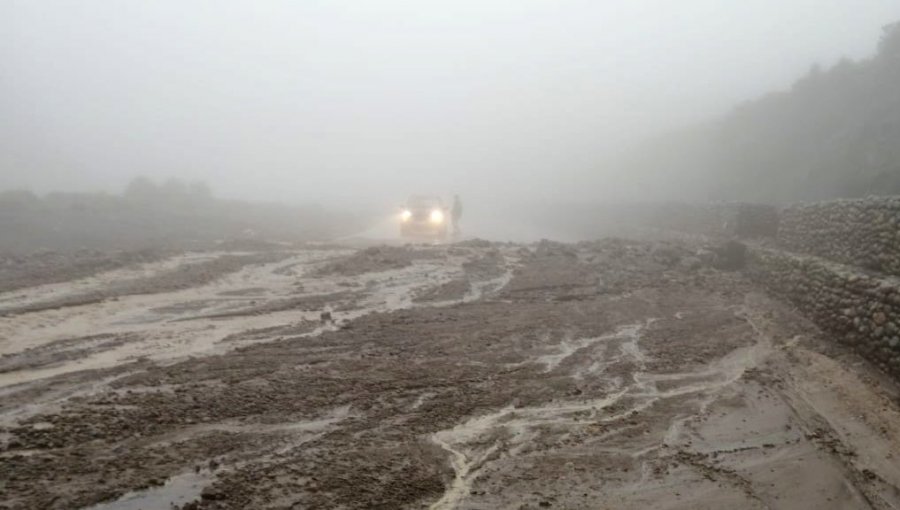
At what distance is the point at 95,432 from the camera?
5.08 meters

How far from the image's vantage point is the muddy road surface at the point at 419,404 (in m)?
4.67

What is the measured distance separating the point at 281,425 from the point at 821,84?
4479 cm

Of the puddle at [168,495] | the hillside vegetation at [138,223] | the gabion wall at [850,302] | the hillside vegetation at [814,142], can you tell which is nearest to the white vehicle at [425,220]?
the hillside vegetation at [138,223]

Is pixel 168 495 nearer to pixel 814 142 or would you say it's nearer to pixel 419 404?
pixel 419 404

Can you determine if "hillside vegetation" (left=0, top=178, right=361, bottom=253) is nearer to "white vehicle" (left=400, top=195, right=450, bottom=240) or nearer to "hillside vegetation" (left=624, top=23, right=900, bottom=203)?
"white vehicle" (left=400, top=195, right=450, bottom=240)

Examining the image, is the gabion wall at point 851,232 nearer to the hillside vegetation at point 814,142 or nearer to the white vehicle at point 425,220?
the hillside vegetation at point 814,142

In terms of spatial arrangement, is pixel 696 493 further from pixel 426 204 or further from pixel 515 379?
pixel 426 204

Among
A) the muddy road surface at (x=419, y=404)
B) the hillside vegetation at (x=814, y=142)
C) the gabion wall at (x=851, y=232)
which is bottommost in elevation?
the muddy road surface at (x=419, y=404)

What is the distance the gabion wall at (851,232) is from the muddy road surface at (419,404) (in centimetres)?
235

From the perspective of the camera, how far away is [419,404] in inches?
249

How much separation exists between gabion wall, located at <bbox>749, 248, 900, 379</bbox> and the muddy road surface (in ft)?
1.34

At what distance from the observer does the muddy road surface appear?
184 inches

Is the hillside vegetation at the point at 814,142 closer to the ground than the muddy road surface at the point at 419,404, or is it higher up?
higher up

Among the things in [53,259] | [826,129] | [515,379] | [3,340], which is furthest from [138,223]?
[826,129]
